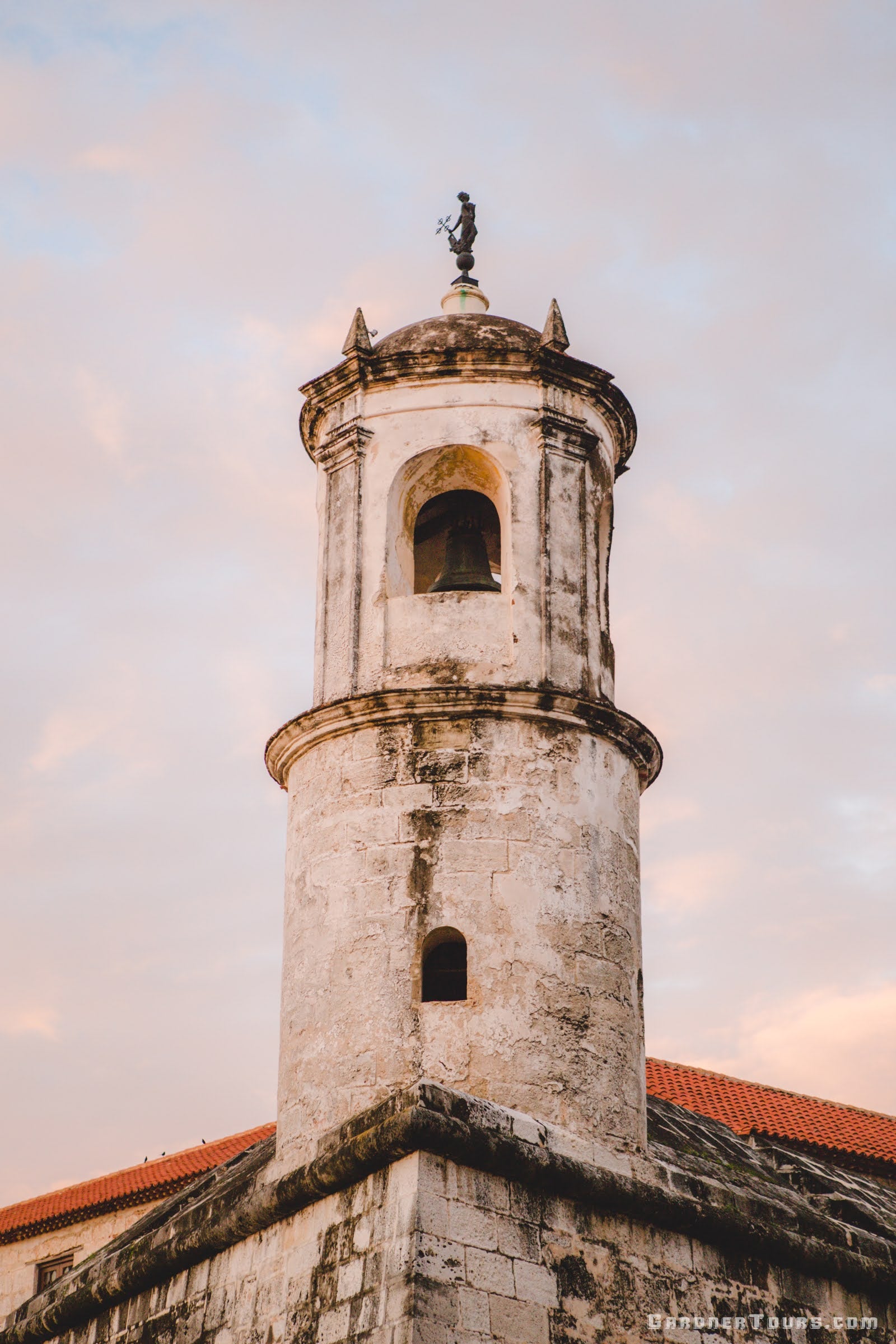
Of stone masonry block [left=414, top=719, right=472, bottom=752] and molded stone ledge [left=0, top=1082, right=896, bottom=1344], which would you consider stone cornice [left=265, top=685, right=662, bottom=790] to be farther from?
molded stone ledge [left=0, top=1082, right=896, bottom=1344]

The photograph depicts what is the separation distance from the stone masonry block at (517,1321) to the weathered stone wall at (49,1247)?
1421cm

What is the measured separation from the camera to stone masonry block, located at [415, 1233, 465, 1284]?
7.27 metres

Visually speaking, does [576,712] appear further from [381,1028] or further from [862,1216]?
[862,1216]

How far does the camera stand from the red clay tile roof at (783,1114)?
16.3m

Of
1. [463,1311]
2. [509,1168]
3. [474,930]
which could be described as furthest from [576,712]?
[463,1311]

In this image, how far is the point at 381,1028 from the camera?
873 cm

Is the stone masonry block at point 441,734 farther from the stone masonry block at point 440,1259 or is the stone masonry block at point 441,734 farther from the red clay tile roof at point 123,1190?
the red clay tile roof at point 123,1190

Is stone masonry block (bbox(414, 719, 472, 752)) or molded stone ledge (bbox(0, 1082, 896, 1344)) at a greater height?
stone masonry block (bbox(414, 719, 472, 752))

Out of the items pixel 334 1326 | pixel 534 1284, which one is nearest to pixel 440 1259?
pixel 534 1284

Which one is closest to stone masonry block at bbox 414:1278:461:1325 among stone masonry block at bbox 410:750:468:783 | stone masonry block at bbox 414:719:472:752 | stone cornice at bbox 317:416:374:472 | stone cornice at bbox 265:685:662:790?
stone masonry block at bbox 410:750:468:783

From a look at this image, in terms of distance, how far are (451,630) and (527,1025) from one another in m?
2.59

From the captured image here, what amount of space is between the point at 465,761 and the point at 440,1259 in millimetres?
3023

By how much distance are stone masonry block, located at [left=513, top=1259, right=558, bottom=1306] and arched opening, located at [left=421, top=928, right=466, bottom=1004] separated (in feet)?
5.39

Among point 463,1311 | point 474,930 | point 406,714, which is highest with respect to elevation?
point 406,714
